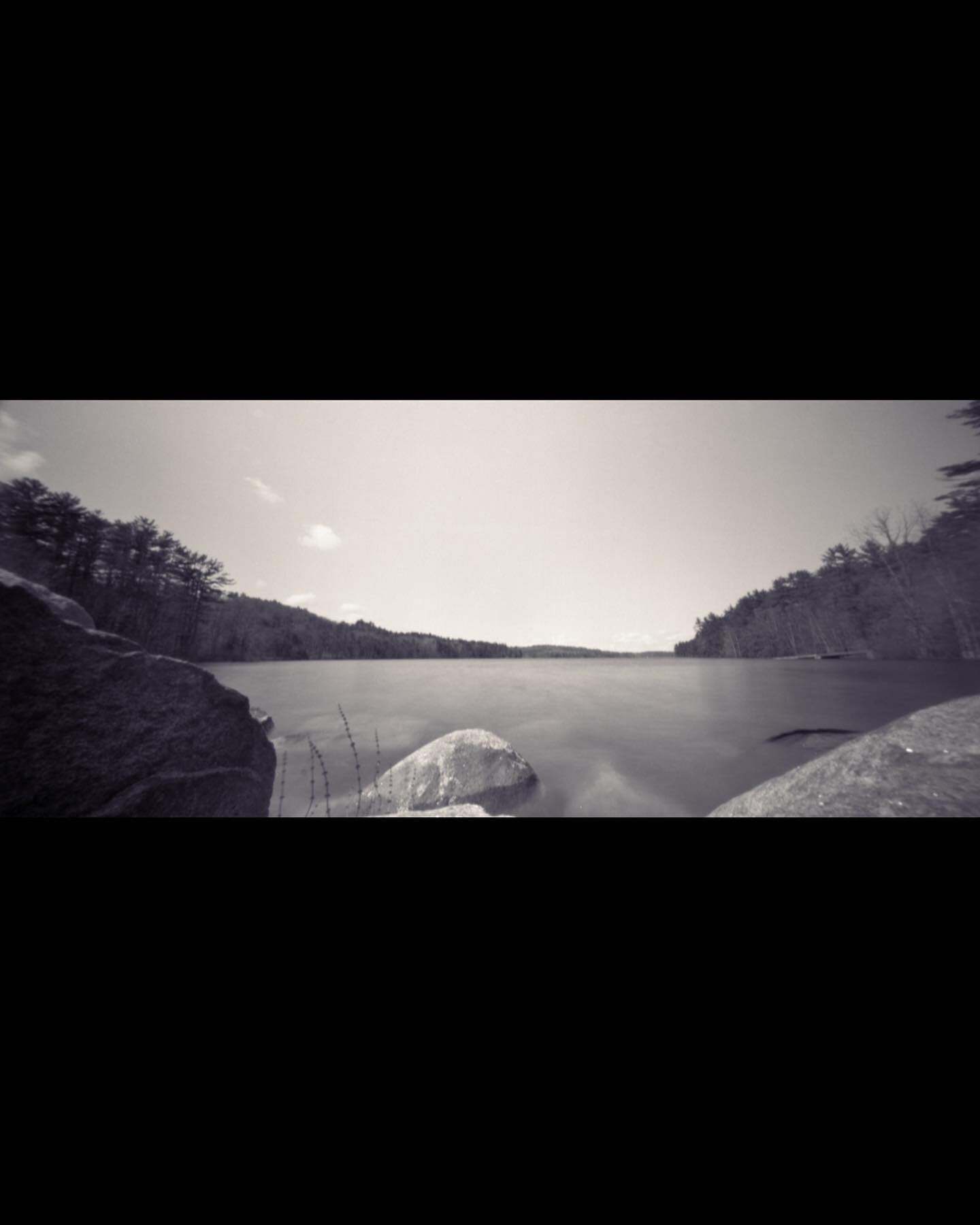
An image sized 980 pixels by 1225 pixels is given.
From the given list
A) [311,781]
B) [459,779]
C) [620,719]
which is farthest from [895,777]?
[311,781]

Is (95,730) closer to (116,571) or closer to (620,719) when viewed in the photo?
(116,571)

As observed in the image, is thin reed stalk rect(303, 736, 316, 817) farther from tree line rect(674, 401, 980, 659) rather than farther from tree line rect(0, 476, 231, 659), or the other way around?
tree line rect(674, 401, 980, 659)

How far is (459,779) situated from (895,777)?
151 inches

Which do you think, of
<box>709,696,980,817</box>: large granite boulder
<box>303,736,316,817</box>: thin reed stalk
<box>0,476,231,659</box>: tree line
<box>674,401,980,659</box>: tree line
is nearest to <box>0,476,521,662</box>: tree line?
<box>0,476,231,659</box>: tree line

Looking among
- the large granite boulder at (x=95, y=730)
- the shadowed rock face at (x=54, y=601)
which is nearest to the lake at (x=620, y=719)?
the large granite boulder at (x=95, y=730)

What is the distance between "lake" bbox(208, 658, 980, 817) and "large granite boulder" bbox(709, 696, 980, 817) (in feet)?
2.93

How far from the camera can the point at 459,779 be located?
13.7ft

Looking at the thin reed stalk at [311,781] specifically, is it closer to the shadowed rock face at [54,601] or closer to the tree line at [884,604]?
the shadowed rock face at [54,601]
